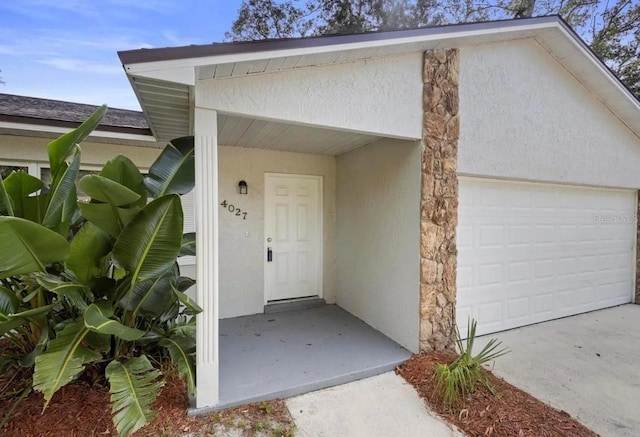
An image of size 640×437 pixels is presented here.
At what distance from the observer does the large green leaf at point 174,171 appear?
10.7 ft

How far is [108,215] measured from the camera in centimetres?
270

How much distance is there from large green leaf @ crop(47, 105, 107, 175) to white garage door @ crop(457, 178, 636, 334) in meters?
4.69

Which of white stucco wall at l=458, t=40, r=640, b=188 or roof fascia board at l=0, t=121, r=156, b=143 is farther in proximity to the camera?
white stucco wall at l=458, t=40, r=640, b=188

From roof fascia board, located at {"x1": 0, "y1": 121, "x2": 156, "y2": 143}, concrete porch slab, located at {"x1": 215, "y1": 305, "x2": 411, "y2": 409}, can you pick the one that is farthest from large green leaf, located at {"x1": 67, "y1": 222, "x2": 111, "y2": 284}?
roof fascia board, located at {"x1": 0, "y1": 121, "x2": 156, "y2": 143}

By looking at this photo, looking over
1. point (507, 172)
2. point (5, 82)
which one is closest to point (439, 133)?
point (507, 172)

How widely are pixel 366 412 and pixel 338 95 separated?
3.40m

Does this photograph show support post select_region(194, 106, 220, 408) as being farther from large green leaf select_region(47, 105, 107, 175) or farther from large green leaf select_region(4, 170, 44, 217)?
large green leaf select_region(4, 170, 44, 217)

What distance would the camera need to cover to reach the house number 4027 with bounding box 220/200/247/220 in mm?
5645

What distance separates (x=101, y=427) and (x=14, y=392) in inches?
38.2

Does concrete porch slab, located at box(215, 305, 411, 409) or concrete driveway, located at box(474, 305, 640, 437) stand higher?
concrete porch slab, located at box(215, 305, 411, 409)

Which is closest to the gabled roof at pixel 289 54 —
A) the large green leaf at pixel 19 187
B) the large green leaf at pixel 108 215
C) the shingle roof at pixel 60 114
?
the shingle roof at pixel 60 114

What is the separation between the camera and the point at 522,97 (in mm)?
5184

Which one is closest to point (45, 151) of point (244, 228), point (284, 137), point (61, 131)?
point (61, 131)

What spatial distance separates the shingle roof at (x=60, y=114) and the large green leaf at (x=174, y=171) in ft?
5.71
